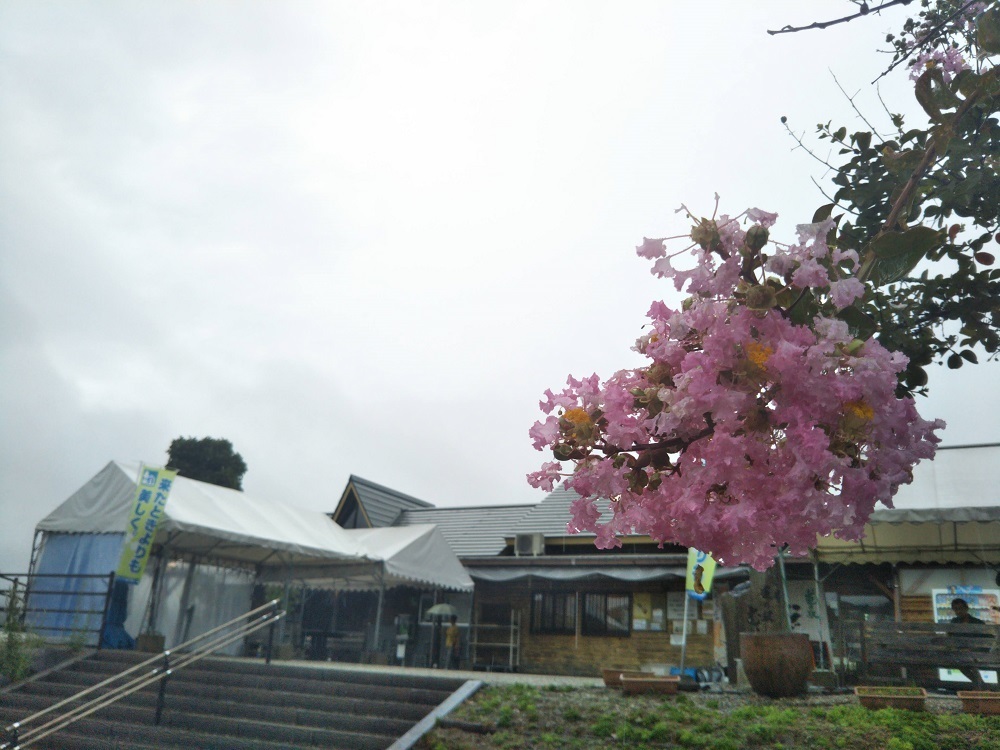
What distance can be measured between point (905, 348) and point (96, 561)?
12.9 metres

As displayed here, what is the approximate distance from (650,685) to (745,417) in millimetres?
7708

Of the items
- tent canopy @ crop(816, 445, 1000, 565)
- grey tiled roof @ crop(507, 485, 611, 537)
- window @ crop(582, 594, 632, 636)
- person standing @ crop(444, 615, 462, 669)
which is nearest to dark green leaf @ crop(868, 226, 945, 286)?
tent canopy @ crop(816, 445, 1000, 565)

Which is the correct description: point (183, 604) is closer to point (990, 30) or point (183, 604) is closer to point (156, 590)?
point (156, 590)

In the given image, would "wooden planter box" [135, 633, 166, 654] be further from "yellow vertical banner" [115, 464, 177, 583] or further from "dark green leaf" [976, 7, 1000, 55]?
"dark green leaf" [976, 7, 1000, 55]

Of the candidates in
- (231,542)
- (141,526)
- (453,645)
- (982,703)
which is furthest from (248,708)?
(453,645)

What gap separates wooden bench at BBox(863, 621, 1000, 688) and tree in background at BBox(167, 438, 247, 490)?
2670 centimetres

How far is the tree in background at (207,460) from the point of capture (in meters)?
30.6

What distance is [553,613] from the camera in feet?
55.3

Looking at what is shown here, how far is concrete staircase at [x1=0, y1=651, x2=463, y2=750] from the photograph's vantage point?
8125mm

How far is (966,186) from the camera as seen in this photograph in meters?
2.45

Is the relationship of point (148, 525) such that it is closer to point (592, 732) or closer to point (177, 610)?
point (177, 610)

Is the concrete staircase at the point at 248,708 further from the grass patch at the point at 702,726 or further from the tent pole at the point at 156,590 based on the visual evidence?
the tent pole at the point at 156,590

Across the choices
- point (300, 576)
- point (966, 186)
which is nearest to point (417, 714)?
point (966, 186)

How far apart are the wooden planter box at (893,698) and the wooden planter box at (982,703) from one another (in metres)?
0.34
